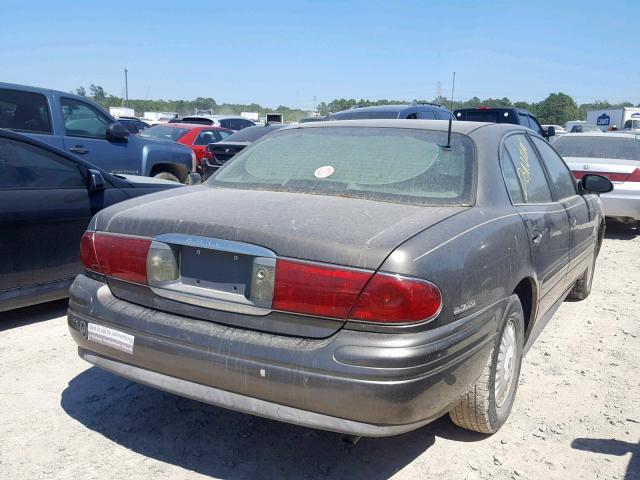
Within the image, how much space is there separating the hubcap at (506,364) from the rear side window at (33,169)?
3.45 meters

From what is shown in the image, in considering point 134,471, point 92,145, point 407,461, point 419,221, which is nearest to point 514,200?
point 419,221

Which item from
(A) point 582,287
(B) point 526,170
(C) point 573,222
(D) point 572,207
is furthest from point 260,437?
(A) point 582,287

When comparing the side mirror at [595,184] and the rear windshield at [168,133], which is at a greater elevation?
the side mirror at [595,184]

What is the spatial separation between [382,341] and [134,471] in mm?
1331

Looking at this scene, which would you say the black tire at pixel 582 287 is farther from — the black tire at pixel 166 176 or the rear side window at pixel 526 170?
the black tire at pixel 166 176

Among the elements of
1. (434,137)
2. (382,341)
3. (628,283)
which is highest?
(434,137)

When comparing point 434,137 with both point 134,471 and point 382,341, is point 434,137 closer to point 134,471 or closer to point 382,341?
point 382,341

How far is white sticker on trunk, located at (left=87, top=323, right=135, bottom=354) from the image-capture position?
8.86ft

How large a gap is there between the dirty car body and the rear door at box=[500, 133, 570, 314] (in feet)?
0.14

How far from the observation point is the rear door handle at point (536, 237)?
3.30 meters

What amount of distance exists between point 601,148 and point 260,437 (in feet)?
26.9

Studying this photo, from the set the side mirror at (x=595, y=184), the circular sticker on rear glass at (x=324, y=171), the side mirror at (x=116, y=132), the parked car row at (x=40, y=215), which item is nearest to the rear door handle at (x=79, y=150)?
the side mirror at (x=116, y=132)

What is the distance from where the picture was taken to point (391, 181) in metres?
3.09

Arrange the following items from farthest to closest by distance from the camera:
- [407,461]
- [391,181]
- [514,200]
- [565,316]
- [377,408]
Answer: [565,316], [514,200], [391,181], [407,461], [377,408]
